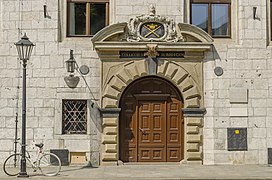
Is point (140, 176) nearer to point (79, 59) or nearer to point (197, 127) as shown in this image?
point (197, 127)

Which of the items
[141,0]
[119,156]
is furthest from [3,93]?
[141,0]

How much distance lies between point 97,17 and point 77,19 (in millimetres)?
676

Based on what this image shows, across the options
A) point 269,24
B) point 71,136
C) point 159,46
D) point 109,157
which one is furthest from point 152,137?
point 269,24

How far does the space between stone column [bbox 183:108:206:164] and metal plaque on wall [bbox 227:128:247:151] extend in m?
0.94

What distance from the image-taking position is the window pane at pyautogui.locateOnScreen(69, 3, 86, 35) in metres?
16.4

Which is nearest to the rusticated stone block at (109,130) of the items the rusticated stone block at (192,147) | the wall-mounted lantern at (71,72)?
the wall-mounted lantern at (71,72)

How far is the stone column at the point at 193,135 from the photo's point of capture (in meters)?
15.9

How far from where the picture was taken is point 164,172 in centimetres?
1416

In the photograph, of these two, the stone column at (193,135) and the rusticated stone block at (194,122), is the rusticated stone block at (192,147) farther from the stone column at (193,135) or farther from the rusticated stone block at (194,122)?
the rusticated stone block at (194,122)

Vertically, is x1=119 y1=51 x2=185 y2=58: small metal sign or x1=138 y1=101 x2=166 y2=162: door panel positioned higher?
x1=119 y1=51 x2=185 y2=58: small metal sign

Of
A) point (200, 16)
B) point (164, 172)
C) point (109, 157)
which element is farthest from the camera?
point (200, 16)

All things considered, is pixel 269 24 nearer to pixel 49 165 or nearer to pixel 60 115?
pixel 60 115

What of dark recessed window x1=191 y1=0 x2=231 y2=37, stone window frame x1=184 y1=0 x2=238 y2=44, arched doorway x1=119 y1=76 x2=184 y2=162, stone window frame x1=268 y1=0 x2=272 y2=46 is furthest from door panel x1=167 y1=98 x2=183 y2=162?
stone window frame x1=268 y1=0 x2=272 y2=46

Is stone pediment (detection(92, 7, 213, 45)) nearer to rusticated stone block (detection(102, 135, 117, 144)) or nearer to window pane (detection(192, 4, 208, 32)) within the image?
window pane (detection(192, 4, 208, 32))
